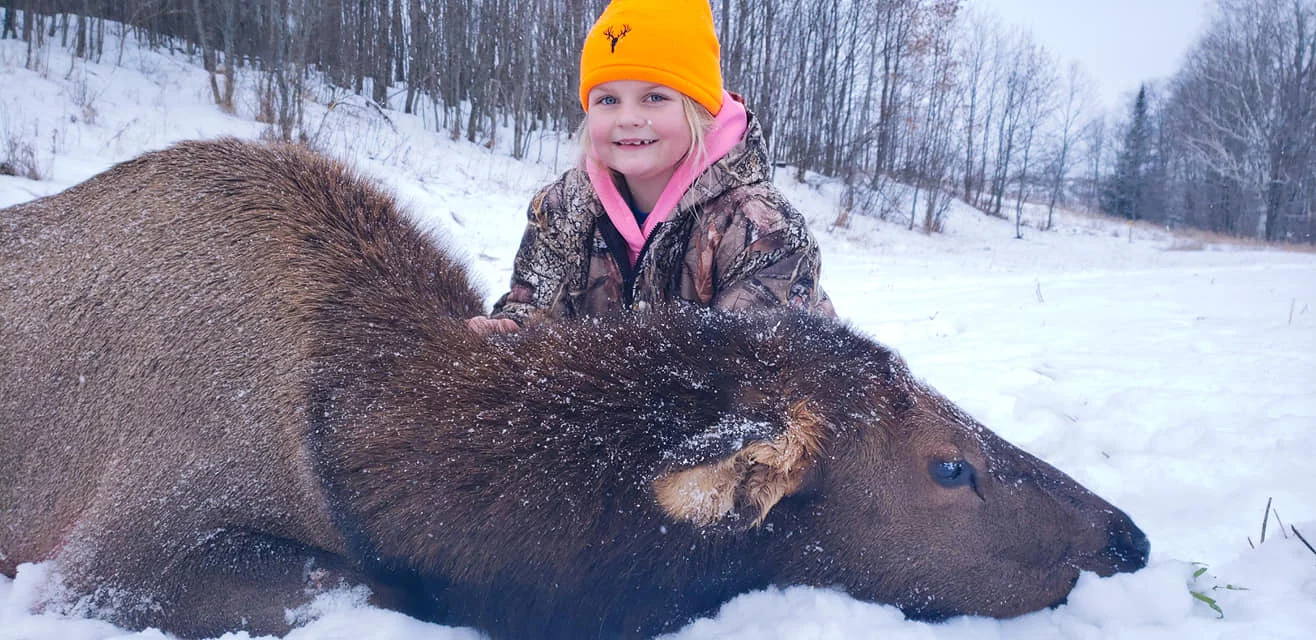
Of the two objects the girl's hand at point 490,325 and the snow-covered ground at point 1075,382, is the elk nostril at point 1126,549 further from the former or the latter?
the girl's hand at point 490,325

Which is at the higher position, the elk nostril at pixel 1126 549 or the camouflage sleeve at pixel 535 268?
the camouflage sleeve at pixel 535 268

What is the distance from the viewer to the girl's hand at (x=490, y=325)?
8.89 feet

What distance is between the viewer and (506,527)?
219 centimetres

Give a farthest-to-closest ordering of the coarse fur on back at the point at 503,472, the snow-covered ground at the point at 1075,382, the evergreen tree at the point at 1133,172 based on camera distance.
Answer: the evergreen tree at the point at 1133,172
the snow-covered ground at the point at 1075,382
the coarse fur on back at the point at 503,472

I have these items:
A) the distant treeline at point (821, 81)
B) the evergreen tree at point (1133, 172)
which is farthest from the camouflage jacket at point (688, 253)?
the evergreen tree at point (1133, 172)

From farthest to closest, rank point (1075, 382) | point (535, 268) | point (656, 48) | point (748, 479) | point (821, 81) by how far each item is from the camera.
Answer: point (821, 81) → point (1075, 382) → point (535, 268) → point (656, 48) → point (748, 479)

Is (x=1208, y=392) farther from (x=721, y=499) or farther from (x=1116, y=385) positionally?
(x=721, y=499)

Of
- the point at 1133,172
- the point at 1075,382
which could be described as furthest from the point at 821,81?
the point at 1133,172

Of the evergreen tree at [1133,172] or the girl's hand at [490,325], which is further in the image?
the evergreen tree at [1133,172]

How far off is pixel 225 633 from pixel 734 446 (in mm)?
1700

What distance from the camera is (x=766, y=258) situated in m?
3.46

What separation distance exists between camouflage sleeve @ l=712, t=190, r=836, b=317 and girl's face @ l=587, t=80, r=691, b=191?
43cm

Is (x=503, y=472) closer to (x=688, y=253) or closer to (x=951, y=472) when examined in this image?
(x=951, y=472)

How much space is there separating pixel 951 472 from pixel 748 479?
746 mm
